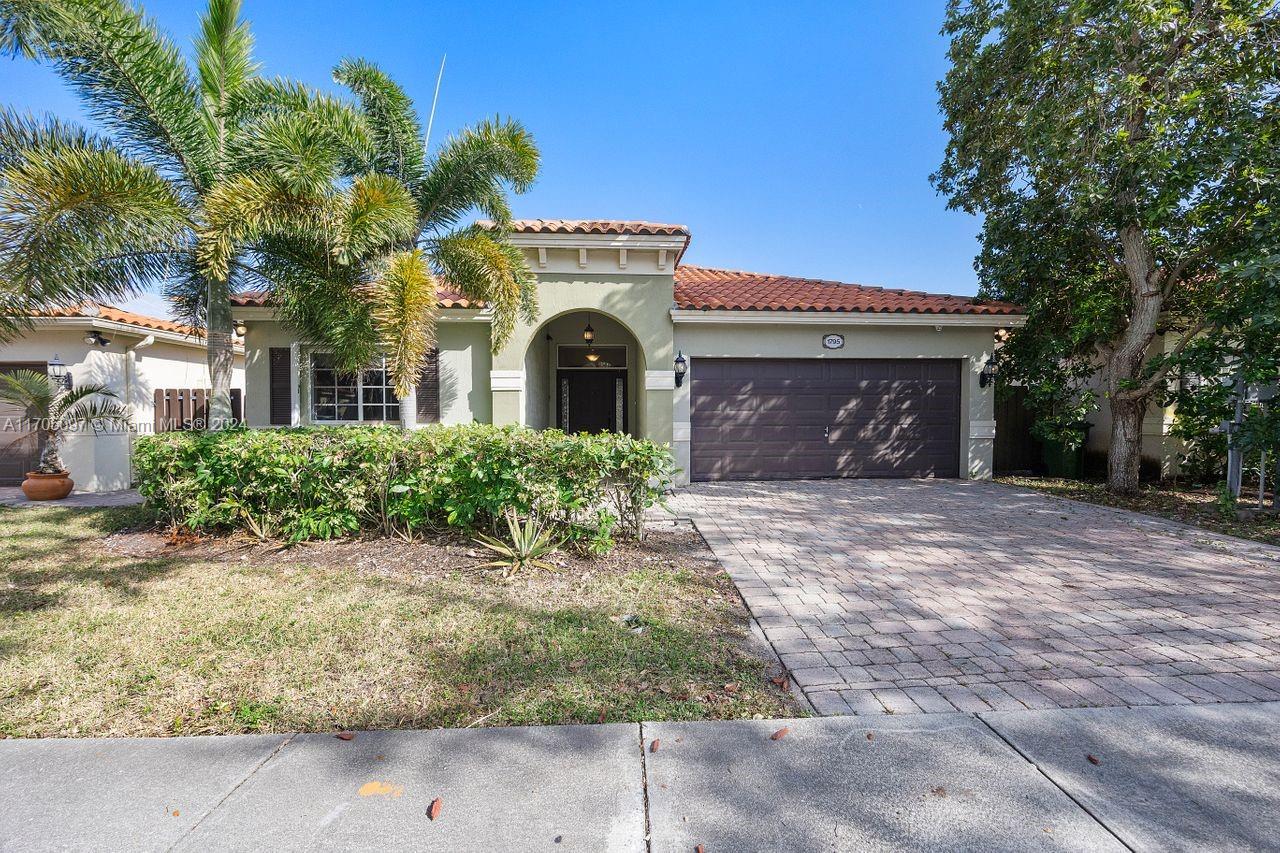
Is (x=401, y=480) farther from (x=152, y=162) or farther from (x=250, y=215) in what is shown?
(x=152, y=162)

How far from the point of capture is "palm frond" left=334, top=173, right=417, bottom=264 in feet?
20.5

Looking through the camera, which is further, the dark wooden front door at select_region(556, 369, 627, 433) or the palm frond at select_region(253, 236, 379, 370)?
the dark wooden front door at select_region(556, 369, 627, 433)

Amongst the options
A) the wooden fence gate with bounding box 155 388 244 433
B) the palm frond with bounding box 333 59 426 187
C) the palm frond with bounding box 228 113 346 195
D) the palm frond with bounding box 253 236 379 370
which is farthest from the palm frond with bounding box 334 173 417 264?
the wooden fence gate with bounding box 155 388 244 433

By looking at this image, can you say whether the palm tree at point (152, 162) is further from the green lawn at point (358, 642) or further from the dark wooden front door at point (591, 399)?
the dark wooden front door at point (591, 399)

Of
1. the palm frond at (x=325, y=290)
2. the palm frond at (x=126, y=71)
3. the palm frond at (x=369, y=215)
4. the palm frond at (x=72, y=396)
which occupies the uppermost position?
the palm frond at (x=126, y=71)

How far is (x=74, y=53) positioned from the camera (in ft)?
19.8

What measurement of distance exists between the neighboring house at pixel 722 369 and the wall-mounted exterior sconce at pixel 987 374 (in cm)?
11

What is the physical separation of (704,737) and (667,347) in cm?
817

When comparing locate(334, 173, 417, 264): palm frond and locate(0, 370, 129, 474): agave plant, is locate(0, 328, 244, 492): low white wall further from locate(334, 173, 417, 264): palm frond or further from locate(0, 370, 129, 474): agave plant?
locate(334, 173, 417, 264): palm frond

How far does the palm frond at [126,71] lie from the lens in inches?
226

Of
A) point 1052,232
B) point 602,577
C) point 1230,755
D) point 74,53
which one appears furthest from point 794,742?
point 1052,232

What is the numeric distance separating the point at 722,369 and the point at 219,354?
7849mm

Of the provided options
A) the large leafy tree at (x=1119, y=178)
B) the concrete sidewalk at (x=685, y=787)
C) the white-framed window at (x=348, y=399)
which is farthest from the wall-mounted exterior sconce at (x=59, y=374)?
the large leafy tree at (x=1119, y=178)

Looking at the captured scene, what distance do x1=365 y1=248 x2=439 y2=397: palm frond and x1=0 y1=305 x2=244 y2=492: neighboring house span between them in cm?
586
